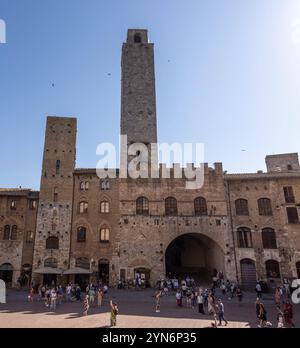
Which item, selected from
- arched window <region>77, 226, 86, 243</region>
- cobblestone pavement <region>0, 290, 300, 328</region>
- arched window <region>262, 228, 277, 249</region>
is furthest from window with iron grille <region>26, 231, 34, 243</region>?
arched window <region>262, 228, 277, 249</region>

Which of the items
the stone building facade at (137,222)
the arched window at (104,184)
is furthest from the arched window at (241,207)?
the arched window at (104,184)

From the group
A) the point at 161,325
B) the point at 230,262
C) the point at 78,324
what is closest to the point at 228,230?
the point at 230,262

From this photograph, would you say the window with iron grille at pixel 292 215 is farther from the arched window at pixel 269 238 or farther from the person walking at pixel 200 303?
the person walking at pixel 200 303

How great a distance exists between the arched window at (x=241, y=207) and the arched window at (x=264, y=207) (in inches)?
52.2

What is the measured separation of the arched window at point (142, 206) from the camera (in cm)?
2953

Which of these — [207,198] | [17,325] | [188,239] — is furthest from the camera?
[188,239]

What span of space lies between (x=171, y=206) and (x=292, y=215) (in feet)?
41.3

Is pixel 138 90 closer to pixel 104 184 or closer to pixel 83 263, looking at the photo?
pixel 104 184

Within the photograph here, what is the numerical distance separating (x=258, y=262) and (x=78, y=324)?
805 inches

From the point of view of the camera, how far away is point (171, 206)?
29734 millimetres

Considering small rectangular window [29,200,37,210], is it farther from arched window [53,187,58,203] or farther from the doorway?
the doorway

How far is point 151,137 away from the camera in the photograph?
3278 centimetres

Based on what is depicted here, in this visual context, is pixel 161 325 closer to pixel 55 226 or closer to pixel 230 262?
pixel 230 262

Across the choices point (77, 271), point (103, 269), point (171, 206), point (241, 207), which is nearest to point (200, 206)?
point (171, 206)
